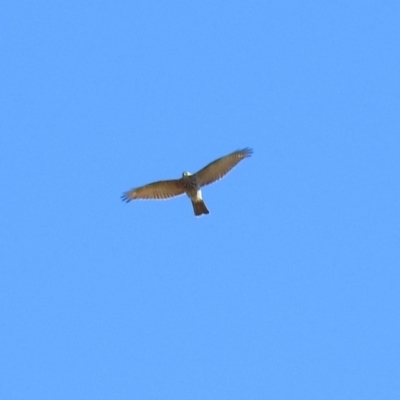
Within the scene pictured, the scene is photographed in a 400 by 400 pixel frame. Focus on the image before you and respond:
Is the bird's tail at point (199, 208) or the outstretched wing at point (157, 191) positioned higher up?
the outstretched wing at point (157, 191)

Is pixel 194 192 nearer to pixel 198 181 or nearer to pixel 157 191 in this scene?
pixel 198 181

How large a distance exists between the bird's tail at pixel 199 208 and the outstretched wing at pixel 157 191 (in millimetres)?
700

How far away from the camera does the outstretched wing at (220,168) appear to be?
46312 millimetres

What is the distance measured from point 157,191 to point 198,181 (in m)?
1.29

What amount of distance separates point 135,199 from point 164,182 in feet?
3.66

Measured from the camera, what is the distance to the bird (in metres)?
46.3

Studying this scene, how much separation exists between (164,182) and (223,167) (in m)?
1.61

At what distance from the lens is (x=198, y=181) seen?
46.5m

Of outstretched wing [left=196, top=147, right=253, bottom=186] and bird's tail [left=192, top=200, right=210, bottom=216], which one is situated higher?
outstretched wing [left=196, top=147, right=253, bottom=186]

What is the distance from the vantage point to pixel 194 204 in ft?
152

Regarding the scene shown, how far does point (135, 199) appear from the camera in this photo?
47.4 metres

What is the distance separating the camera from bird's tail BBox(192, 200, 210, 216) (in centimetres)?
4619

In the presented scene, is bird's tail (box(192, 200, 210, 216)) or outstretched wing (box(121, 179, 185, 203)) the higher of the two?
outstretched wing (box(121, 179, 185, 203))

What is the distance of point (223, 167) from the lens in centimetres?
4650
